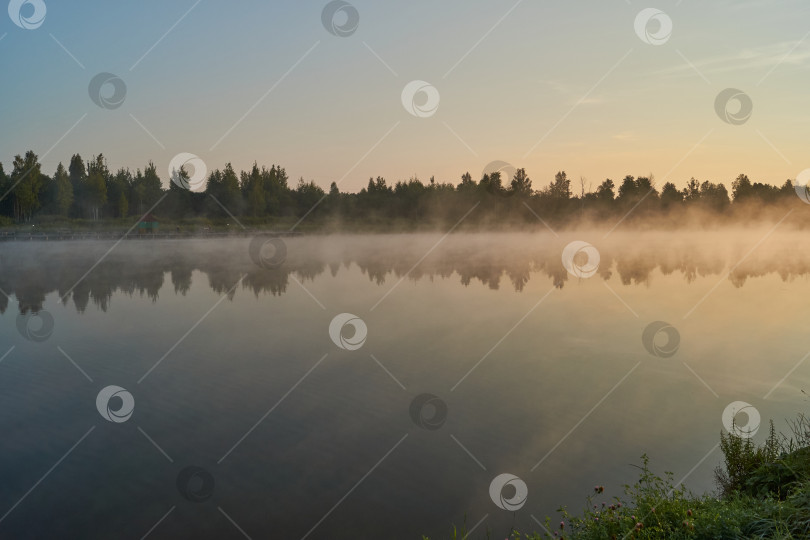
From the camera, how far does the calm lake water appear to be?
10164 millimetres

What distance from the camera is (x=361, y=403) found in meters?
15.0

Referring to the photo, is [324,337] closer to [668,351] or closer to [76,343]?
[76,343]

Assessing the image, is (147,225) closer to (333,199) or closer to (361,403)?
(333,199)

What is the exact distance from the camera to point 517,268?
4719cm

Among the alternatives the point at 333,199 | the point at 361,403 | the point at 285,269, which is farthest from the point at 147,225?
the point at 361,403

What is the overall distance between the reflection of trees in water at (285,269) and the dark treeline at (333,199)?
4396 centimetres

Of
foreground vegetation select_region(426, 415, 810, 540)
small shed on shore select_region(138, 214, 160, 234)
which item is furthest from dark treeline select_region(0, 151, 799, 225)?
foreground vegetation select_region(426, 415, 810, 540)

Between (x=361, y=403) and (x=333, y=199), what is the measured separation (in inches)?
4584

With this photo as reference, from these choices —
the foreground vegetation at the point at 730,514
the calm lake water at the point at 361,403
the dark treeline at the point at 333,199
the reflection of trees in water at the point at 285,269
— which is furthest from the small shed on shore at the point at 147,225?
the foreground vegetation at the point at 730,514

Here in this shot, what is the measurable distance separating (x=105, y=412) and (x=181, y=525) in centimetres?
609

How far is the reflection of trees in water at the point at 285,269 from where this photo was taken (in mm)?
36250

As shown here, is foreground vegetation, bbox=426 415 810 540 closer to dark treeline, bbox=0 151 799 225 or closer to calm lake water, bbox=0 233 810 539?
calm lake water, bbox=0 233 810 539

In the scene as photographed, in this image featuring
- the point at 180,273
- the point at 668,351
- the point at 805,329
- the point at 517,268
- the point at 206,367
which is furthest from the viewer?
the point at 517,268

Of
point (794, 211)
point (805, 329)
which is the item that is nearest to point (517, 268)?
point (805, 329)
